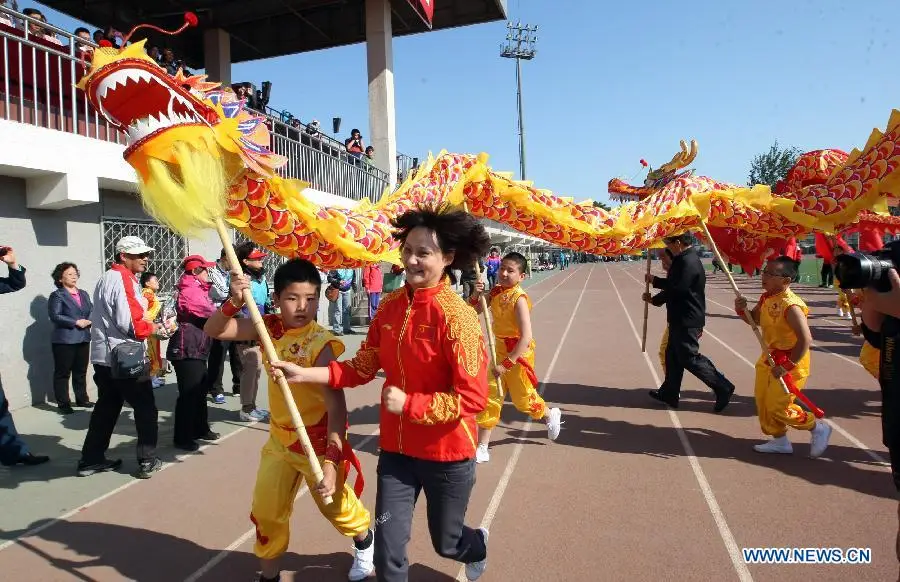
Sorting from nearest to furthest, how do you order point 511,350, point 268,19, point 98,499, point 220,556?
1. point 220,556
2. point 98,499
3. point 511,350
4. point 268,19

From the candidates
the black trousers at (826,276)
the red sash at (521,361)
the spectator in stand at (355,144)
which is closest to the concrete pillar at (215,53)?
the spectator in stand at (355,144)

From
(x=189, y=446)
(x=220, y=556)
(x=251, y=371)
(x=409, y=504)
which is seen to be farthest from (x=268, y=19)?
(x=409, y=504)

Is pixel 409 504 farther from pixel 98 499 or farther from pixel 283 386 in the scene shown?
pixel 98 499

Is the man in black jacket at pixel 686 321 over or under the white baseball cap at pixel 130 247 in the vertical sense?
under

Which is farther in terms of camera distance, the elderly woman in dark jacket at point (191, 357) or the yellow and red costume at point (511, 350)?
the elderly woman in dark jacket at point (191, 357)

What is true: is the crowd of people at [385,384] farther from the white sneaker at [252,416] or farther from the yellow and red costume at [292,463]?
the white sneaker at [252,416]

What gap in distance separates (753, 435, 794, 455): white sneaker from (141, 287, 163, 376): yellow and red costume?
6.31 m

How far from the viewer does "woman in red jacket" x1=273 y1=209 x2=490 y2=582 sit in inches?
94.3

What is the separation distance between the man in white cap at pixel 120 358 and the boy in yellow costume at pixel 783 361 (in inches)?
188

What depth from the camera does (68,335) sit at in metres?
6.48

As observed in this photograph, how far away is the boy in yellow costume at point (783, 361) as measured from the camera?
188 inches

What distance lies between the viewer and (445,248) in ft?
8.37

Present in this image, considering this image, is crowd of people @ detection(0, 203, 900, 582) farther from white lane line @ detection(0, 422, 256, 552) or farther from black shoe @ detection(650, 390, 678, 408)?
black shoe @ detection(650, 390, 678, 408)

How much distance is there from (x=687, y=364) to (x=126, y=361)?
5329mm
